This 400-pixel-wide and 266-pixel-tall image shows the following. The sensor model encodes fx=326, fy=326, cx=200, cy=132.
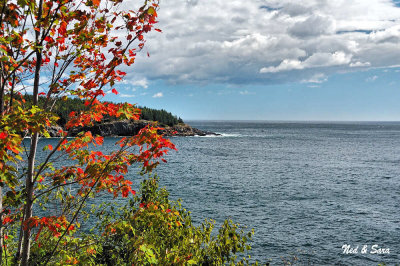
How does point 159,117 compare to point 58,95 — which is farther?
point 159,117

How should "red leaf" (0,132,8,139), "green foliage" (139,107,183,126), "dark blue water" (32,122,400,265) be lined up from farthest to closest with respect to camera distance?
1. "green foliage" (139,107,183,126)
2. "dark blue water" (32,122,400,265)
3. "red leaf" (0,132,8,139)

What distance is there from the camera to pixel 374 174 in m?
65.8

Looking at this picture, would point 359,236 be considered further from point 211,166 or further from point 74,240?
point 211,166

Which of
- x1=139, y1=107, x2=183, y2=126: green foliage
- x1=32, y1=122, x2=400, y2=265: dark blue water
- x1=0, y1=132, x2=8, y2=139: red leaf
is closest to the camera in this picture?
x1=0, y1=132, x2=8, y2=139: red leaf

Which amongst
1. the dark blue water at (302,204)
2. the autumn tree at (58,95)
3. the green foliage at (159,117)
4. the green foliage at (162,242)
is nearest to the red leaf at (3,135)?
the autumn tree at (58,95)

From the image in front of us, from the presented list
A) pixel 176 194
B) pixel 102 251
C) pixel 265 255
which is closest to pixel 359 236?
pixel 265 255

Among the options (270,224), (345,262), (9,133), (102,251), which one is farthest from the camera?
(270,224)

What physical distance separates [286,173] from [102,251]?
2281 inches

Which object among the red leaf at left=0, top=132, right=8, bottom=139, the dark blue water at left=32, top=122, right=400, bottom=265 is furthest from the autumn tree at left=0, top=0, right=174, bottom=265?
the dark blue water at left=32, top=122, right=400, bottom=265

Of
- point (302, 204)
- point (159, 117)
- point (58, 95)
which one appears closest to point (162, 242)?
point (58, 95)

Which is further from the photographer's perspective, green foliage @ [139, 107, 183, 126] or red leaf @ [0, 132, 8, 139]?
green foliage @ [139, 107, 183, 126]

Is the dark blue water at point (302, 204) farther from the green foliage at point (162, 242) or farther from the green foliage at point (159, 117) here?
the green foliage at point (159, 117)

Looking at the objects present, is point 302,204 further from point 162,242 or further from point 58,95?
point 58,95

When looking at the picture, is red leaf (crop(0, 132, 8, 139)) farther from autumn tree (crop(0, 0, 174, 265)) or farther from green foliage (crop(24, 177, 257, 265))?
green foliage (crop(24, 177, 257, 265))
